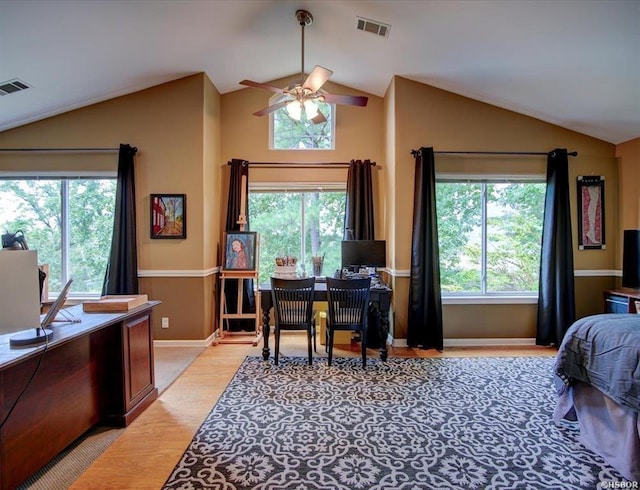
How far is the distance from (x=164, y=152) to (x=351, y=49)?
255cm

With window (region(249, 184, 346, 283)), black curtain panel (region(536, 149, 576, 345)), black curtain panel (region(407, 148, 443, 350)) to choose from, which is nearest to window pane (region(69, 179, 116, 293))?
window (region(249, 184, 346, 283))

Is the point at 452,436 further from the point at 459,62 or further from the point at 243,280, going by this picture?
the point at 459,62

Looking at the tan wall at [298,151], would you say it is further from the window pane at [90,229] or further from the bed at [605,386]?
the bed at [605,386]

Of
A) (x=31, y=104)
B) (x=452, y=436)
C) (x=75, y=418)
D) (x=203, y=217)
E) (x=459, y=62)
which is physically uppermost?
(x=459, y=62)

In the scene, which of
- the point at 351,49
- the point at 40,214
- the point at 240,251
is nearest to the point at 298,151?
the point at 351,49

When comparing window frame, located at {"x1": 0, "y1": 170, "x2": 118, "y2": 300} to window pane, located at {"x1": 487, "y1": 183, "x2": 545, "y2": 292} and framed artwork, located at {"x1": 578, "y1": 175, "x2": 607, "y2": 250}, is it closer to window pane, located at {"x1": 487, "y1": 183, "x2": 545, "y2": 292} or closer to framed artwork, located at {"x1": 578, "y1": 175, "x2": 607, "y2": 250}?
window pane, located at {"x1": 487, "y1": 183, "x2": 545, "y2": 292}

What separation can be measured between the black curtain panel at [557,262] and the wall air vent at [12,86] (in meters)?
6.07

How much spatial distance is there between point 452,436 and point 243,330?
9.80 ft

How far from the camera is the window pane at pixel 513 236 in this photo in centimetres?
432

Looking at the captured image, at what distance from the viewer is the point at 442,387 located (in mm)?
2967

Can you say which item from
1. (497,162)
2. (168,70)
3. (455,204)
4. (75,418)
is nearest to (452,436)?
(75,418)

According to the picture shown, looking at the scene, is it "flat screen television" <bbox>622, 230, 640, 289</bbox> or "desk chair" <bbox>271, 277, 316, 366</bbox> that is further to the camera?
"flat screen television" <bbox>622, 230, 640, 289</bbox>

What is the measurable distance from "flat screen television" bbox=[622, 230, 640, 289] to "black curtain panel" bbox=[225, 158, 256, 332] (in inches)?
183

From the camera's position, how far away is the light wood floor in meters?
1.87
